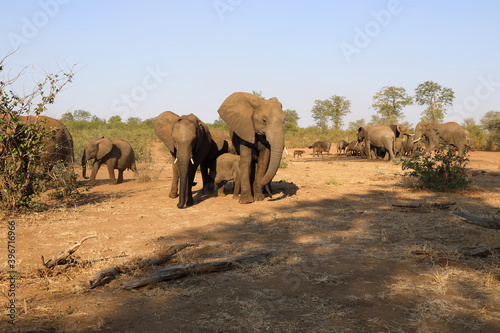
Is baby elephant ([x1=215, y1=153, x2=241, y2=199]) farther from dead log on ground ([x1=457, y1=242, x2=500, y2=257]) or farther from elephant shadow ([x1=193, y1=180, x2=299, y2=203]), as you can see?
dead log on ground ([x1=457, y1=242, x2=500, y2=257])

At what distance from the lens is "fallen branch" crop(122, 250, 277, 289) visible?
13.1ft

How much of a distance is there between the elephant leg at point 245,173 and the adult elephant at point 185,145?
108 centimetres

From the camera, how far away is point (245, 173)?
9.15 m

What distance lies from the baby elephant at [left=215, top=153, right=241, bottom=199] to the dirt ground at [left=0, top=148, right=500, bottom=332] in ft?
3.70

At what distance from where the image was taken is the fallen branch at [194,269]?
3.98m

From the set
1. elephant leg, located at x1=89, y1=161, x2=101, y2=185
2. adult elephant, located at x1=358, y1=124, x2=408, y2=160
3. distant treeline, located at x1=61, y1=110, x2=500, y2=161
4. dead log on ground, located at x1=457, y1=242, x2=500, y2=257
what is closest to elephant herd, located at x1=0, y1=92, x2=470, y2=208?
elephant leg, located at x1=89, y1=161, x2=101, y2=185

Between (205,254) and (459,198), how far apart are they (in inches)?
279

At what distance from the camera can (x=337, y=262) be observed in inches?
189

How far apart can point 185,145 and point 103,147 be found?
5642mm

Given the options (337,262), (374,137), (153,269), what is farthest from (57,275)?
(374,137)

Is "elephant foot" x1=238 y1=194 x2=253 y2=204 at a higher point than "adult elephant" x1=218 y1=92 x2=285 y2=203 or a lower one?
lower

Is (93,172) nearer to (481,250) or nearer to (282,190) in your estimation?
(282,190)

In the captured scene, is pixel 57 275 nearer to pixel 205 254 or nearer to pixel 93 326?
pixel 93 326

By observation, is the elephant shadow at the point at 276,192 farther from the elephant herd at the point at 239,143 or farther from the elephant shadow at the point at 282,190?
the elephant herd at the point at 239,143
